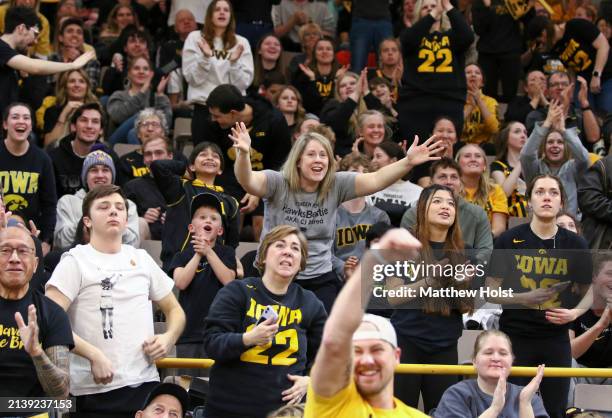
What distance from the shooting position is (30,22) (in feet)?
40.6

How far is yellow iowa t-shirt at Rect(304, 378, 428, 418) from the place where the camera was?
4922mm

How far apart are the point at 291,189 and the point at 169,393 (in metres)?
1.65

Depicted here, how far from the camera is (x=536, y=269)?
327 inches

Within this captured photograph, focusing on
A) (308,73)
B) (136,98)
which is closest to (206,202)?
(136,98)

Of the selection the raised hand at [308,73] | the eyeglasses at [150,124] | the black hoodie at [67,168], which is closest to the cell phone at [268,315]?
the black hoodie at [67,168]

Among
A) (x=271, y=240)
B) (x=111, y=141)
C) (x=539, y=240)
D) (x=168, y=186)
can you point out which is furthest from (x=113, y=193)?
(x=111, y=141)

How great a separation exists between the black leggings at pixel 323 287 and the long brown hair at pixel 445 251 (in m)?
0.63

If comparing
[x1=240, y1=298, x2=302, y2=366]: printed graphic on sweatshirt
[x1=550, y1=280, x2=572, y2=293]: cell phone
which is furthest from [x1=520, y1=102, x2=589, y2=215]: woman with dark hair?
[x1=240, y1=298, x2=302, y2=366]: printed graphic on sweatshirt

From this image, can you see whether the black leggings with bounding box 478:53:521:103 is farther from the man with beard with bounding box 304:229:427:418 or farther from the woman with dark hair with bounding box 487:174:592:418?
the man with beard with bounding box 304:229:427:418

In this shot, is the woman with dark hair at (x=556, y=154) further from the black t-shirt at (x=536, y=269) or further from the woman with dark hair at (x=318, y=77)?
the woman with dark hair at (x=318, y=77)

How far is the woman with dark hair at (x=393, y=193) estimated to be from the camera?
9984 millimetres

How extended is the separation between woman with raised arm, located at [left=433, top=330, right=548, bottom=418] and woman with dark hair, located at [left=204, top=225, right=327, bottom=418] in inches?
32.7

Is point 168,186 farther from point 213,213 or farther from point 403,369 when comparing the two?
point 403,369

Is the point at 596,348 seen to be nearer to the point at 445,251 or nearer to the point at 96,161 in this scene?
the point at 445,251
